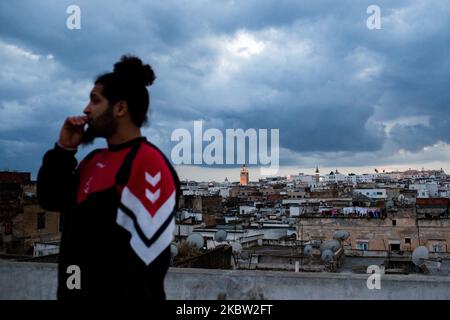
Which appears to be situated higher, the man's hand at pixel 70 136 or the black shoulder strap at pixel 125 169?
the man's hand at pixel 70 136

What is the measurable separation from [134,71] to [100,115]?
0.82ft

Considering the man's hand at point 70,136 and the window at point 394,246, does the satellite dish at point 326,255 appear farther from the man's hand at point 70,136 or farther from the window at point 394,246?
the man's hand at point 70,136

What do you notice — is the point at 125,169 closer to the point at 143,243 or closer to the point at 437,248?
the point at 143,243

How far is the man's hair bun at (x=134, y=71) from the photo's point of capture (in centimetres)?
202

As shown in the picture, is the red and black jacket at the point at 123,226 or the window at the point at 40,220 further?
the window at the point at 40,220

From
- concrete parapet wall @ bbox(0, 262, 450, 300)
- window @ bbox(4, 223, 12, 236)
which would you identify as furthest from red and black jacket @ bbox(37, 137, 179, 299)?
window @ bbox(4, 223, 12, 236)

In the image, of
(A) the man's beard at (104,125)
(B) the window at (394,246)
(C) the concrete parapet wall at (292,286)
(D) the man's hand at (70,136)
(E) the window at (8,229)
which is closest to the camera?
(A) the man's beard at (104,125)

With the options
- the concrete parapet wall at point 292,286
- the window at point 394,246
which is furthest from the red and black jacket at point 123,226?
the window at point 394,246

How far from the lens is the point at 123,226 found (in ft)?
5.89

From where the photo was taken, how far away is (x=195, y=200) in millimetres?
44469

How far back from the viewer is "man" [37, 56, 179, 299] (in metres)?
1.77
